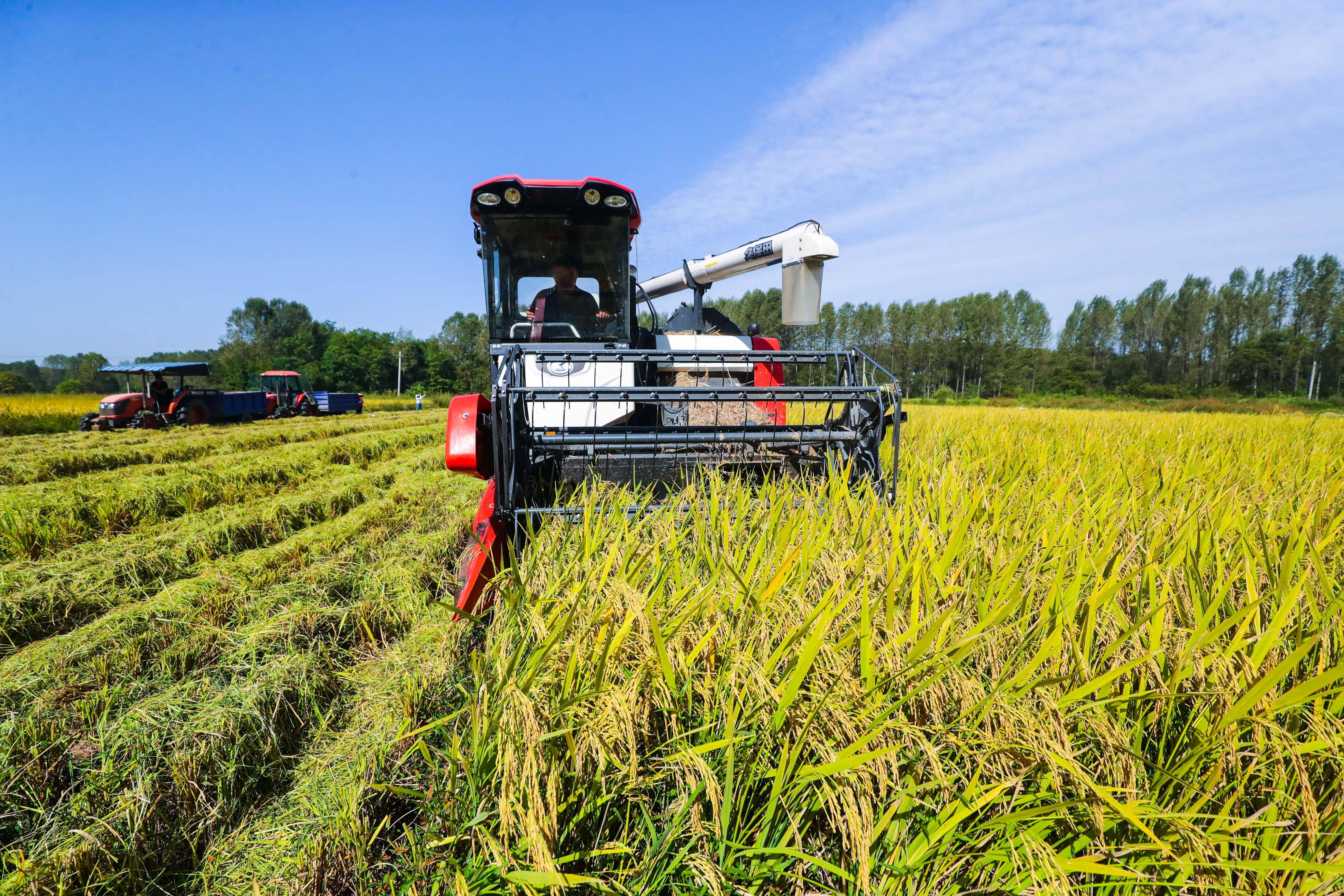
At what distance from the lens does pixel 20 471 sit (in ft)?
24.7

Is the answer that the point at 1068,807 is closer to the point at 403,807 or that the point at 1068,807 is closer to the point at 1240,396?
the point at 403,807

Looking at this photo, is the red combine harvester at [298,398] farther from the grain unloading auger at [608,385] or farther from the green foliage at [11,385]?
the grain unloading auger at [608,385]

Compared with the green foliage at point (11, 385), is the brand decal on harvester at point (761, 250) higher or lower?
higher

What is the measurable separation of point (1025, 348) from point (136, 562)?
2762 inches

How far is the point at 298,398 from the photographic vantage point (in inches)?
920

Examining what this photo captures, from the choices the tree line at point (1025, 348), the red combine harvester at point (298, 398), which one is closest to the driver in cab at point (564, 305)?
the red combine harvester at point (298, 398)

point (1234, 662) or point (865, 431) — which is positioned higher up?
point (865, 431)

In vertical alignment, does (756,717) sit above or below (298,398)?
below

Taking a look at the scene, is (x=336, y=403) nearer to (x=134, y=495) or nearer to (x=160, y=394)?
(x=160, y=394)

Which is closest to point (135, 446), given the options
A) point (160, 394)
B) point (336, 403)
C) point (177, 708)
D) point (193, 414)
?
point (193, 414)

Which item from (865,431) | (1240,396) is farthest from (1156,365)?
(865,431)

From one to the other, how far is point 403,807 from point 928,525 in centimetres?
214

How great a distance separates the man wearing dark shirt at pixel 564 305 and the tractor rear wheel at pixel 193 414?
51.6 ft

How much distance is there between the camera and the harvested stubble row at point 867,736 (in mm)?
1174
